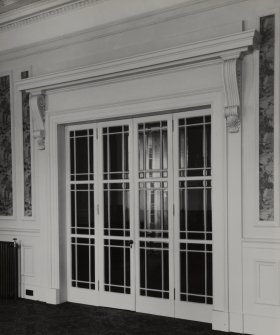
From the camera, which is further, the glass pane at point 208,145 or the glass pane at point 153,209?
the glass pane at point 153,209

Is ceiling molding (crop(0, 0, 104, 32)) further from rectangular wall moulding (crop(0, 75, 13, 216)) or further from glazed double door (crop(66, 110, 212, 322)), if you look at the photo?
glazed double door (crop(66, 110, 212, 322))

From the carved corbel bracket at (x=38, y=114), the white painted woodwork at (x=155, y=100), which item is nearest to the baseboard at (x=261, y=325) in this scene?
the white painted woodwork at (x=155, y=100)

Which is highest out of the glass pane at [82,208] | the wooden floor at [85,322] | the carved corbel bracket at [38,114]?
the carved corbel bracket at [38,114]

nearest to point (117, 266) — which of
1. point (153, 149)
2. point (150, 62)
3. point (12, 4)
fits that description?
point (153, 149)

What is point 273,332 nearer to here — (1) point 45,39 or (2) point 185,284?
(2) point 185,284

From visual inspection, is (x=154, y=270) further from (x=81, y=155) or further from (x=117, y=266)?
(x=81, y=155)

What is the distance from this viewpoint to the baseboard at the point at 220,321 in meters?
4.05

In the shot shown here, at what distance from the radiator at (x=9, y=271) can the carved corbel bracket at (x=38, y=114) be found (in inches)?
55.9

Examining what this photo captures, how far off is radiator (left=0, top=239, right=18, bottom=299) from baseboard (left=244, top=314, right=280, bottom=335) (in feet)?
10.0

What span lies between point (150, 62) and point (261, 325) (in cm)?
284

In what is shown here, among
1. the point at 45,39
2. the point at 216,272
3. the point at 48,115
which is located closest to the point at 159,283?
the point at 216,272

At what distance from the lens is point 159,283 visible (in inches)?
183

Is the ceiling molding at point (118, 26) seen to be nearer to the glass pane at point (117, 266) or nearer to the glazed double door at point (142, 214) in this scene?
the glazed double door at point (142, 214)

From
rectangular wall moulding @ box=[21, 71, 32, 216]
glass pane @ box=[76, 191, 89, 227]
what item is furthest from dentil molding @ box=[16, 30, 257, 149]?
glass pane @ box=[76, 191, 89, 227]
